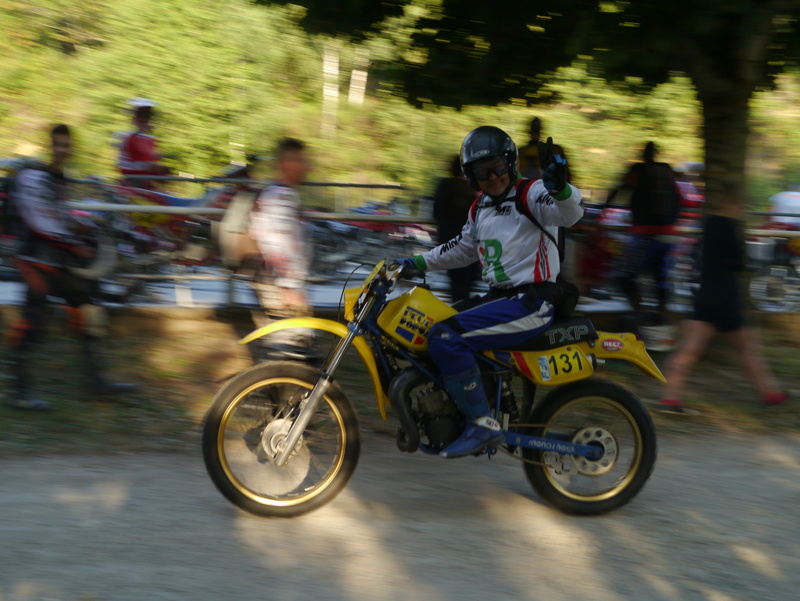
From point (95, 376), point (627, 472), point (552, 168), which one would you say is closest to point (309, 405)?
point (552, 168)

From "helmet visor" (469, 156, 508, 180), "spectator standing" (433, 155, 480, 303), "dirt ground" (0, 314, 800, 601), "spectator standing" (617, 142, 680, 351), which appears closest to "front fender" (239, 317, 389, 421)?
"dirt ground" (0, 314, 800, 601)

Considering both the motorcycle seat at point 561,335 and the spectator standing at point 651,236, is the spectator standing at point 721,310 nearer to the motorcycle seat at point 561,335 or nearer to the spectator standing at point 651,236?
the spectator standing at point 651,236

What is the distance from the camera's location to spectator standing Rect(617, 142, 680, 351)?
28.2 feet

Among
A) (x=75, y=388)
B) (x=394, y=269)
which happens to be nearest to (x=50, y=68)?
(x=75, y=388)

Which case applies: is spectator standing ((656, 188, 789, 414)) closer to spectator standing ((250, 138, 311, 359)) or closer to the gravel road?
the gravel road

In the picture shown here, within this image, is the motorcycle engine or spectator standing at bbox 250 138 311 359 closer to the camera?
the motorcycle engine

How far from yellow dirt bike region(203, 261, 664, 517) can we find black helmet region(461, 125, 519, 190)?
694 mm

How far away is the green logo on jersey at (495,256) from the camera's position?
4971 mm

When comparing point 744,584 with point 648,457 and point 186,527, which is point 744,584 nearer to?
point 648,457

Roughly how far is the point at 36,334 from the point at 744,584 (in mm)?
4696

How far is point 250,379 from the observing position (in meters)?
4.63

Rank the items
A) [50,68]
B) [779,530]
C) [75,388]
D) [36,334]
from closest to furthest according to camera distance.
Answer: [779,530] → [36,334] → [75,388] → [50,68]

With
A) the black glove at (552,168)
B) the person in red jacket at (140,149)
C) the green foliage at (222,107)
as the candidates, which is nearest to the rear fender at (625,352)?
the black glove at (552,168)

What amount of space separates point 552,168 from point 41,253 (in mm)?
3772
